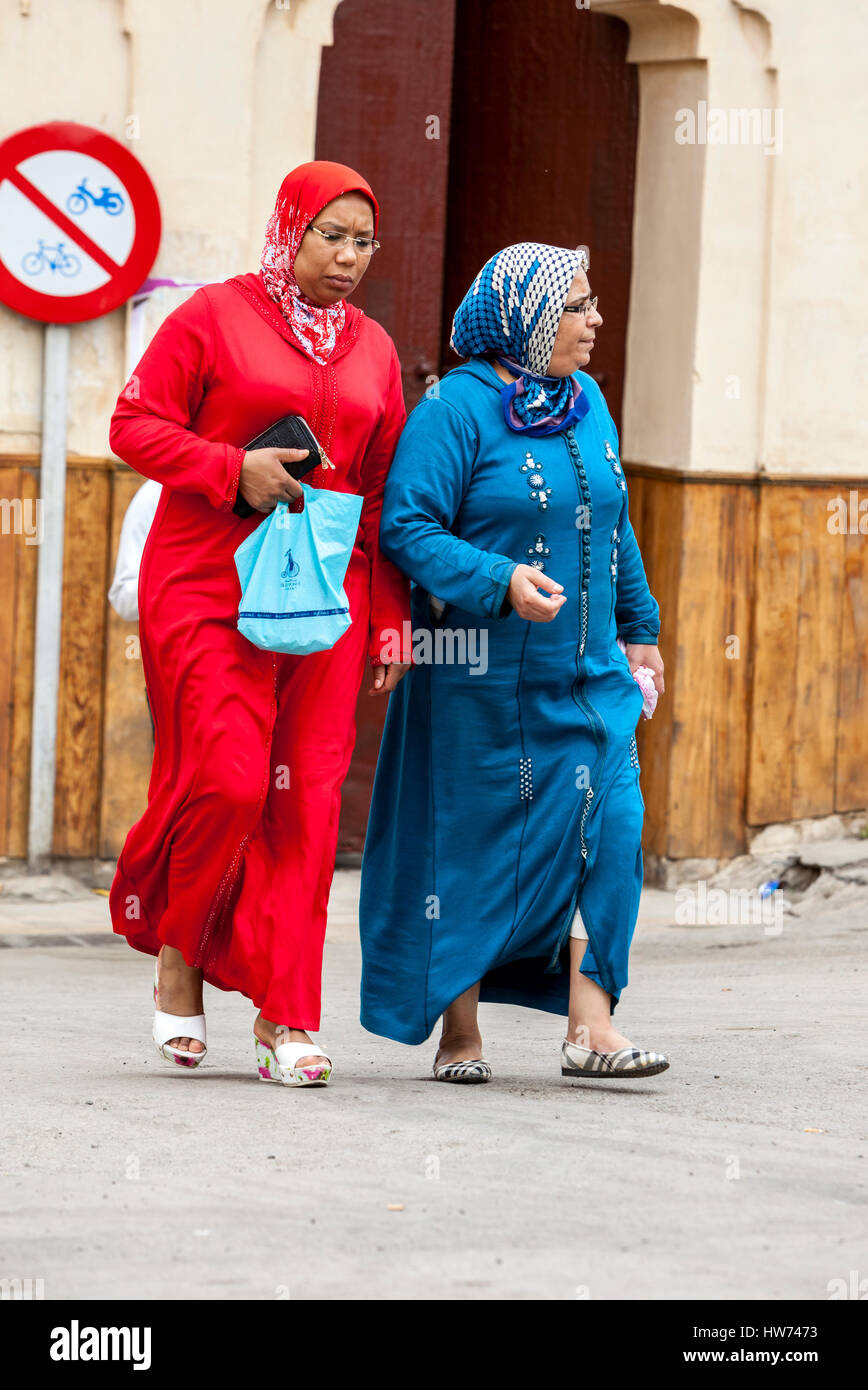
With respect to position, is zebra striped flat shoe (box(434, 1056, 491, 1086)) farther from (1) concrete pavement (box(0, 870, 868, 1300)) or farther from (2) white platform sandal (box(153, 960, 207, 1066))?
(2) white platform sandal (box(153, 960, 207, 1066))

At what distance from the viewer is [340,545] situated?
4461 mm

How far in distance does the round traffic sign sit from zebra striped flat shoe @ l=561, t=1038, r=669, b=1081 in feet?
12.8

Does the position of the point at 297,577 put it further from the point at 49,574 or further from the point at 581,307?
the point at 49,574

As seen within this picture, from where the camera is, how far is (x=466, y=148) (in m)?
8.71

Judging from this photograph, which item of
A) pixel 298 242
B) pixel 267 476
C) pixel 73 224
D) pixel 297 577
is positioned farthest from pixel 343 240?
pixel 73 224

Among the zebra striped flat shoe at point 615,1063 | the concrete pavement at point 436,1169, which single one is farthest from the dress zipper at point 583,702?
the concrete pavement at point 436,1169

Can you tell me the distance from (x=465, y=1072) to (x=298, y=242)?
1847mm

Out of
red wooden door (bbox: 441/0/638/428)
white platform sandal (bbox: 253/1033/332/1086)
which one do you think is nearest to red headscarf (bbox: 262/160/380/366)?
white platform sandal (bbox: 253/1033/332/1086)

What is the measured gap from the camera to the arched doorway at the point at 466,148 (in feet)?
26.6

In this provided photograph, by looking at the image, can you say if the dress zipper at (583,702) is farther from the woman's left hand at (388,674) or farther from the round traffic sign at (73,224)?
the round traffic sign at (73,224)

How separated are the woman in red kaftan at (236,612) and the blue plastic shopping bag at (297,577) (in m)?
0.07

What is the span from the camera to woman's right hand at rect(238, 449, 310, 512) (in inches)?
171

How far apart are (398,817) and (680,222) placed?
14.1ft
